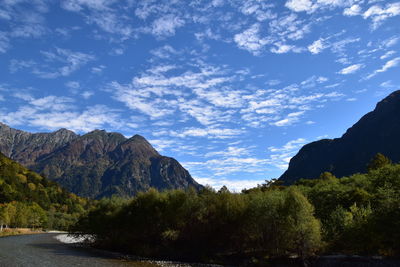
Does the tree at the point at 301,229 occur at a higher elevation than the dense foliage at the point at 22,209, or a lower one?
lower

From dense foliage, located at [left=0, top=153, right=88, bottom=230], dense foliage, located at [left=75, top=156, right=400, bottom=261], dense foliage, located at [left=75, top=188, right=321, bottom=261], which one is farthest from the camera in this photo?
dense foliage, located at [left=0, top=153, right=88, bottom=230]

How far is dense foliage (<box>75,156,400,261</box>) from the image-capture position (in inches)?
1495

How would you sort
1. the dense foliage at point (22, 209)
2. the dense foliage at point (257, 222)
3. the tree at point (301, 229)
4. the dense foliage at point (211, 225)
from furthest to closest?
1. the dense foliage at point (22, 209)
2. the dense foliage at point (211, 225)
3. the tree at point (301, 229)
4. the dense foliage at point (257, 222)

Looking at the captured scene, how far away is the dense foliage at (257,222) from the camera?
38.0m

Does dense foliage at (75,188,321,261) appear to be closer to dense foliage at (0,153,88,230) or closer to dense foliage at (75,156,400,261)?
dense foliage at (75,156,400,261)

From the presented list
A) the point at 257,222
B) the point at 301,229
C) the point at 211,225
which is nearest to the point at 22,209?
the point at 211,225

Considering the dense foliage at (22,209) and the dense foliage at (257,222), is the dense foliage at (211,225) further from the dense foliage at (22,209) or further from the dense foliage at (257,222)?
the dense foliage at (22,209)

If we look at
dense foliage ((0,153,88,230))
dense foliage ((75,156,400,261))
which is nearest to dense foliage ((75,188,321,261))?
dense foliage ((75,156,400,261))

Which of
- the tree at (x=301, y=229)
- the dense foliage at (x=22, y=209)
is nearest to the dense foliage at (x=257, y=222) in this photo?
the tree at (x=301, y=229)

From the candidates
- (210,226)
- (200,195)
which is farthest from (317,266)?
(200,195)

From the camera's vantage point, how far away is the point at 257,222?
4478 cm

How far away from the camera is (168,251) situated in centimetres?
5184

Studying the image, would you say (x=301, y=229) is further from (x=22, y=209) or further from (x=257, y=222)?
(x=22, y=209)

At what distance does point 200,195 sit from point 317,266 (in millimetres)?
22993
